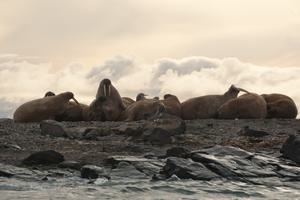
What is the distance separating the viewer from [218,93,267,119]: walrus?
749 inches

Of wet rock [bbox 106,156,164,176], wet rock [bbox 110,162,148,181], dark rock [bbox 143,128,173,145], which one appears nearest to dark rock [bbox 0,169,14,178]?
wet rock [bbox 110,162,148,181]

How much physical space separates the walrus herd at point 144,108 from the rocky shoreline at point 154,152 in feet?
8.55

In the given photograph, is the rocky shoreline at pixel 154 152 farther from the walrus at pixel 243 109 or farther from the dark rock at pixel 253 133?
the walrus at pixel 243 109

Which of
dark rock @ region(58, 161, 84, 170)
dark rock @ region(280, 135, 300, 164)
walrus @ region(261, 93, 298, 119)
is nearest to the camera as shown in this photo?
dark rock @ region(58, 161, 84, 170)

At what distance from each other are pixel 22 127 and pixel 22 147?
379 cm

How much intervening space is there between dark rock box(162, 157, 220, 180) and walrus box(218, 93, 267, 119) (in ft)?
31.0

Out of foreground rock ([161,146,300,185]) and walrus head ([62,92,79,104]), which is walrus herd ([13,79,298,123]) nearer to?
walrus head ([62,92,79,104])

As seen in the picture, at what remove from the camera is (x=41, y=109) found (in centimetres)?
1941

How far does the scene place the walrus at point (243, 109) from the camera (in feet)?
62.4

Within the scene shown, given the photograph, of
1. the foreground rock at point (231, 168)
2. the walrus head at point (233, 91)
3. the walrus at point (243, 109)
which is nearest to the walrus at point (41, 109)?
the walrus at point (243, 109)

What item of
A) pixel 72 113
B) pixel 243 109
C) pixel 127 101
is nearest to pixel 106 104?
pixel 72 113

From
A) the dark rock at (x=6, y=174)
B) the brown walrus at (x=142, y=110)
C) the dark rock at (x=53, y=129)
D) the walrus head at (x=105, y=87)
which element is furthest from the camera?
the walrus head at (x=105, y=87)

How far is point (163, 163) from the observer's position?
10242mm

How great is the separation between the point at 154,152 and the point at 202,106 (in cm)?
796
